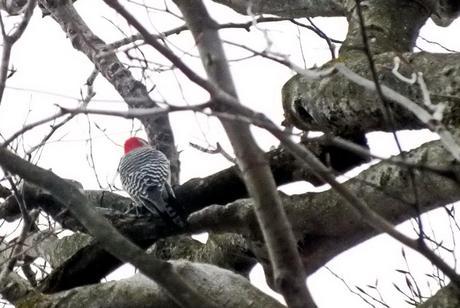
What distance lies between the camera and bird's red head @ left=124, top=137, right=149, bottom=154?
21.6ft

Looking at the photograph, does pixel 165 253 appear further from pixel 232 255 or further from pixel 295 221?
pixel 295 221

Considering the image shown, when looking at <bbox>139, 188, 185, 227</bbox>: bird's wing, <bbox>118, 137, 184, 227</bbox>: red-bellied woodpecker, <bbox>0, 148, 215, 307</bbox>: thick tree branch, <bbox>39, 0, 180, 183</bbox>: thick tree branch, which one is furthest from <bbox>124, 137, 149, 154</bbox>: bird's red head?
<bbox>0, 148, 215, 307</bbox>: thick tree branch

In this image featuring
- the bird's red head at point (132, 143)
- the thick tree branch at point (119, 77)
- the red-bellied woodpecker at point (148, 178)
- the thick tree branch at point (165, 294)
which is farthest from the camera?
the bird's red head at point (132, 143)

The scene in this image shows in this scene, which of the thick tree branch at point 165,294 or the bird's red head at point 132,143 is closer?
the thick tree branch at point 165,294

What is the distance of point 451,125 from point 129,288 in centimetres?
146

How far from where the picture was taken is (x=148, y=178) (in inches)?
218

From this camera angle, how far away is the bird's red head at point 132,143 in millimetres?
6586

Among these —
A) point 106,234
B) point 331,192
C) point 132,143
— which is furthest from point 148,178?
point 106,234

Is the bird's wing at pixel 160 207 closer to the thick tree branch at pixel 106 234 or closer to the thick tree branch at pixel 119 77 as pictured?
the thick tree branch at pixel 119 77

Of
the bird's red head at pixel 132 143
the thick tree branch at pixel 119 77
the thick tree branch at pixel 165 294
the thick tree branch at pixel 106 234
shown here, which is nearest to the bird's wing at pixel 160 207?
the thick tree branch at pixel 119 77

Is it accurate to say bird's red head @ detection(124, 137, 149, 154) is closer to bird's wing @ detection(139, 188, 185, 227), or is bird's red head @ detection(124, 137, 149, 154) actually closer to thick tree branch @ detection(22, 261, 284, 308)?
bird's wing @ detection(139, 188, 185, 227)

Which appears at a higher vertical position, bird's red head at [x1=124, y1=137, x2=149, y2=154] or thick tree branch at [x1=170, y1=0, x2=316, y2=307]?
bird's red head at [x1=124, y1=137, x2=149, y2=154]

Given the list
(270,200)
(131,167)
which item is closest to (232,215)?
(270,200)

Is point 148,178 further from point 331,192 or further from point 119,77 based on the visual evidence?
point 331,192
